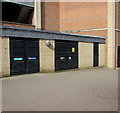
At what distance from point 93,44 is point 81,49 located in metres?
1.93

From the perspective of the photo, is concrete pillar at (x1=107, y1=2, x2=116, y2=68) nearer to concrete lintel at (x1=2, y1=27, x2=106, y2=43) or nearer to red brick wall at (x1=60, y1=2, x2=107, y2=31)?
red brick wall at (x1=60, y1=2, x2=107, y2=31)

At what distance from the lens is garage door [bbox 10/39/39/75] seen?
10.4 metres

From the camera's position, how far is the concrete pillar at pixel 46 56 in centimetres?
1190

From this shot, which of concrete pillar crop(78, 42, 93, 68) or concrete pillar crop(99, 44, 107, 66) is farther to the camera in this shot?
concrete pillar crop(99, 44, 107, 66)

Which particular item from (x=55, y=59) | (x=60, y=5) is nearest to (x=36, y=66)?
(x=55, y=59)

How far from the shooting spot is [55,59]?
1288 centimetres

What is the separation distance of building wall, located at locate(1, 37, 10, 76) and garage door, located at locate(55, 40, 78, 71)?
13.6ft

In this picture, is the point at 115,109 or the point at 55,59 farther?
the point at 55,59

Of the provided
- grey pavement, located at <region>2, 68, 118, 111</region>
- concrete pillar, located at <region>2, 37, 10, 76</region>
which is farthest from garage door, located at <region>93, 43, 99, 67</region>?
grey pavement, located at <region>2, 68, 118, 111</region>

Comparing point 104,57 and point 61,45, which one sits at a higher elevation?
point 61,45

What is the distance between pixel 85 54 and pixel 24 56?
6.64 meters

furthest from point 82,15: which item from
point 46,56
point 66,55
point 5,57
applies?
point 5,57

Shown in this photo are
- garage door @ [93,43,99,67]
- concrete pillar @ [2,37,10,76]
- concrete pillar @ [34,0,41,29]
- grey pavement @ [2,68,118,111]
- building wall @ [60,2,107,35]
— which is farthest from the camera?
concrete pillar @ [34,0,41,29]

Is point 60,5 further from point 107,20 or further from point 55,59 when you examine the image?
point 55,59
